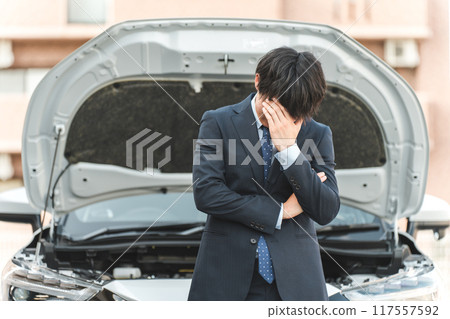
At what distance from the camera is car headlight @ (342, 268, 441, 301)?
2572mm

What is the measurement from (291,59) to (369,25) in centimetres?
1058

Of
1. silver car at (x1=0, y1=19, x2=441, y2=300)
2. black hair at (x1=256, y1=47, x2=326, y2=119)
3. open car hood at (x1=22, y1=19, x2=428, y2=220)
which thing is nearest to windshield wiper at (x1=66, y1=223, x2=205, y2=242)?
silver car at (x1=0, y1=19, x2=441, y2=300)

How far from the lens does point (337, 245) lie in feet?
10.5

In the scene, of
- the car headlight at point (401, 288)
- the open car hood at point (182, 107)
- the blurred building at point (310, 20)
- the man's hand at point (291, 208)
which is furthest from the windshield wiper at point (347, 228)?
the blurred building at point (310, 20)

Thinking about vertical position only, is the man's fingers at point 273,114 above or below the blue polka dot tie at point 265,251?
above

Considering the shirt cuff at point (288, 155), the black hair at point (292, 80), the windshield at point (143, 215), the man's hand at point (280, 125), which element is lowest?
the windshield at point (143, 215)

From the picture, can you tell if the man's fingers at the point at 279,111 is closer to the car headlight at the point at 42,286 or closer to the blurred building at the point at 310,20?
the car headlight at the point at 42,286

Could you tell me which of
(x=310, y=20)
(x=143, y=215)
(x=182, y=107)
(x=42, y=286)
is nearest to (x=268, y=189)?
(x=42, y=286)

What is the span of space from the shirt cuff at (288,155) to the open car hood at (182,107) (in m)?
1.06

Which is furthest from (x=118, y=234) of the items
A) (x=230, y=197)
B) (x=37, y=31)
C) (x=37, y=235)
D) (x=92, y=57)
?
(x=37, y=31)

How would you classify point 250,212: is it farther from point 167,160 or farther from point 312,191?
point 167,160

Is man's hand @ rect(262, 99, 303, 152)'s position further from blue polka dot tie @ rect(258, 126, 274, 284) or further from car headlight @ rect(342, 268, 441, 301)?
car headlight @ rect(342, 268, 441, 301)

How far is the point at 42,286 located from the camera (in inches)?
103

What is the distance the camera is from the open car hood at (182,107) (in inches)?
112
